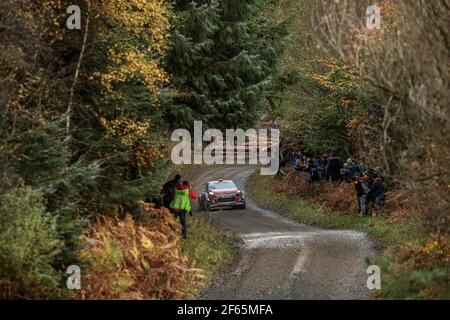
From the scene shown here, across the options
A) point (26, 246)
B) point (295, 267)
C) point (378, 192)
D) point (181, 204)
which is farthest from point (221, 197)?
point (26, 246)

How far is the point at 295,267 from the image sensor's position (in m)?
16.8

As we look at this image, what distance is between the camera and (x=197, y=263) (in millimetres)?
17547

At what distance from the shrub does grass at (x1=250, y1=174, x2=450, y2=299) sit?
18.0 feet

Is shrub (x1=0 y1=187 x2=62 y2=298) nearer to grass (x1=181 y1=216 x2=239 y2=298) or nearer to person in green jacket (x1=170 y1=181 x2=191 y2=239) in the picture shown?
grass (x1=181 y1=216 x2=239 y2=298)

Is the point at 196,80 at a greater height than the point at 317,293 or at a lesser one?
greater

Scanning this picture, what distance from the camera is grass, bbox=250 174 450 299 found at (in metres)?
12.6

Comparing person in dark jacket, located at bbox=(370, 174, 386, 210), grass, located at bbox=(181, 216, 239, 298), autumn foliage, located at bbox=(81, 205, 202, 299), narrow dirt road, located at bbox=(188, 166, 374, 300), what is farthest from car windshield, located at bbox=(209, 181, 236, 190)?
autumn foliage, located at bbox=(81, 205, 202, 299)

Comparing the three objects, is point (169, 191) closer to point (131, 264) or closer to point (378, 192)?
point (131, 264)

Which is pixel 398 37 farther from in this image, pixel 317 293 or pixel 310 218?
pixel 310 218

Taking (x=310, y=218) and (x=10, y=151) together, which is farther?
(x=310, y=218)

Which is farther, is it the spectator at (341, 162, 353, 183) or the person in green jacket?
the spectator at (341, 162, 353, 183)
